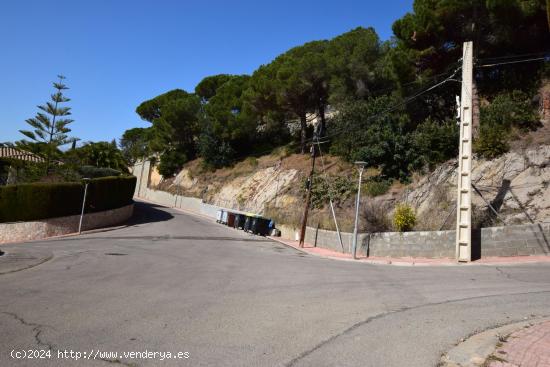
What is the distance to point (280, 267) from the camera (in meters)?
13.8

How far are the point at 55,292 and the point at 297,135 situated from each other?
139 feet

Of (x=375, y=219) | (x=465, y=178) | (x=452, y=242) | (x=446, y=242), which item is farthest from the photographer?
(x=375, y=219)

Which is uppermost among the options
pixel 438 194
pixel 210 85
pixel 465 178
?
pixel 210 85

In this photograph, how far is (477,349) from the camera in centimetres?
565

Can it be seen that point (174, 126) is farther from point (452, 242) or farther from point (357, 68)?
point (452, 242)

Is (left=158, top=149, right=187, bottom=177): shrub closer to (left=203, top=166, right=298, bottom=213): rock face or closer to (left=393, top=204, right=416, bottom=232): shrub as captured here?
(left=203, top=166, right=298, bottom=213): rock face

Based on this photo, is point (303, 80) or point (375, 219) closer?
point (375, 219)

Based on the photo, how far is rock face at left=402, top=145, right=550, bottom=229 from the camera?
56.6ft

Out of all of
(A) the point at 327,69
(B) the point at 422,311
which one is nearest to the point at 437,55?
(A) the point at 327,69

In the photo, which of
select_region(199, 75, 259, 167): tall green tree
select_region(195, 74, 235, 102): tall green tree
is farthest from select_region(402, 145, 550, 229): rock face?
select_region(195, 74, 235, 102): tall green tree

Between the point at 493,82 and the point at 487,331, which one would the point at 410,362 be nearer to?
the point at 487,331

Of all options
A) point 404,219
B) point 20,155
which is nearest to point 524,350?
point 404,219

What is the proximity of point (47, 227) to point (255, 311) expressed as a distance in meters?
23.9

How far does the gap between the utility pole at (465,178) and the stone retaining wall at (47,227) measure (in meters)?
23.5
